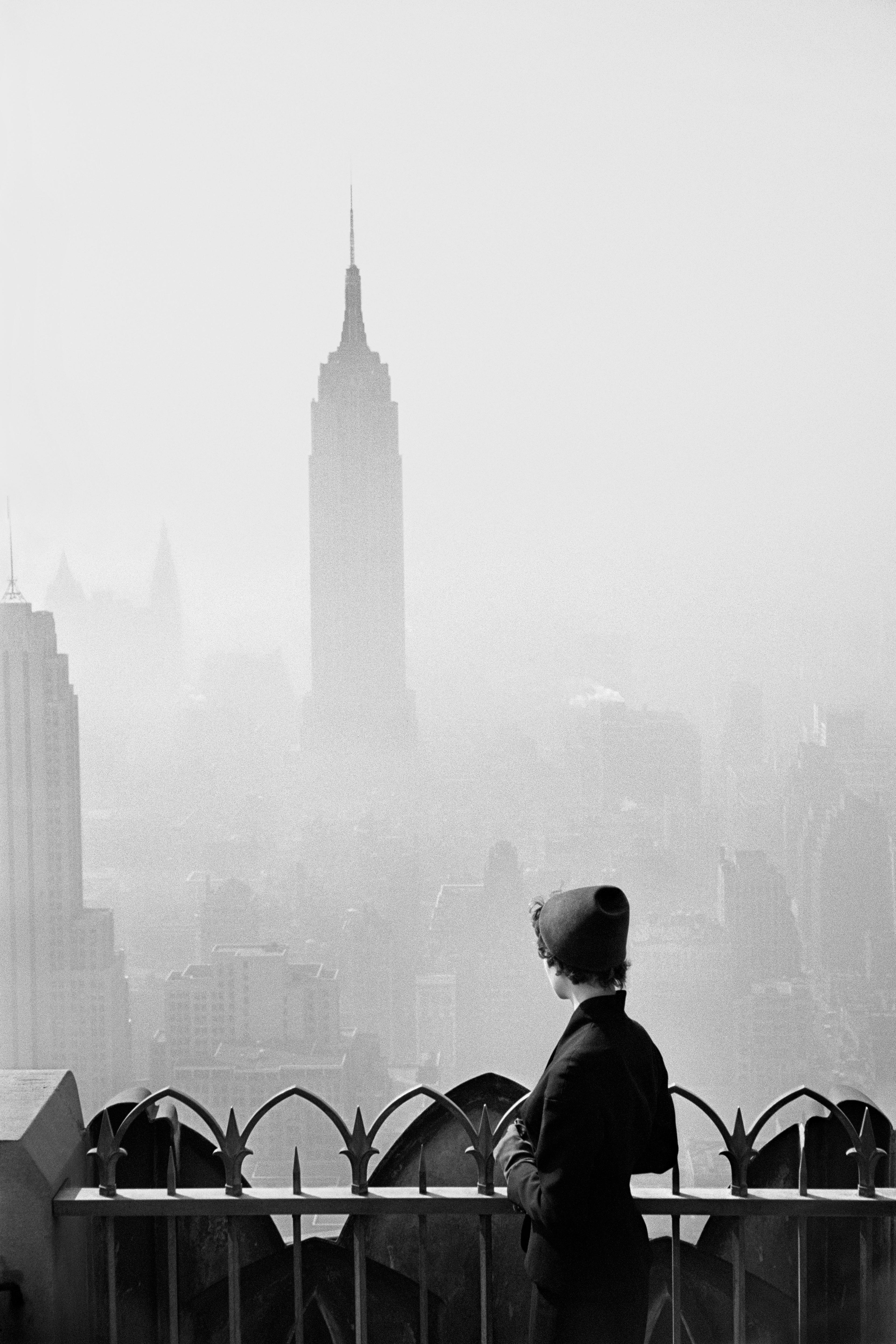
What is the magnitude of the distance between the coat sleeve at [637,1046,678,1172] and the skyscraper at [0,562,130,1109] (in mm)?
25526

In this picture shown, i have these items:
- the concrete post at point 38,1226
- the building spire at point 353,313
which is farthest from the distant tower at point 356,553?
the concrete post at point 38,1226

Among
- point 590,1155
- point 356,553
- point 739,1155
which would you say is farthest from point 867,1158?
point 356,553

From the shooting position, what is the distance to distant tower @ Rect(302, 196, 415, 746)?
36969 mm

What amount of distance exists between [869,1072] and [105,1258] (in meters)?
25.4

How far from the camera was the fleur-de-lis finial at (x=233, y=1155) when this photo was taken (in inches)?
64.1

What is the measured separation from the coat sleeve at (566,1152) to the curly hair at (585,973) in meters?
0.11

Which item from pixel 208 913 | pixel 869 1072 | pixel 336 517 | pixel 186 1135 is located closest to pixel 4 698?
pixel 208 913

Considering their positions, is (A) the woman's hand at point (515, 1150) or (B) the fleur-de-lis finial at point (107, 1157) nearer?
(A) the woman's hand at point (515, 1150)

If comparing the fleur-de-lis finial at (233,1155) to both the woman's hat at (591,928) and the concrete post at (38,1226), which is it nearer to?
the concrete post at (38,1226)

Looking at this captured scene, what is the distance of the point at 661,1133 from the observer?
1.55 m

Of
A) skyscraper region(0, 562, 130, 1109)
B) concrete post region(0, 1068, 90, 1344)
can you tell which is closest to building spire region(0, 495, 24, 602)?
skyscraper region(0, 562, 130, 1109)

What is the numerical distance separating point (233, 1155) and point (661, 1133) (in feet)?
1.89

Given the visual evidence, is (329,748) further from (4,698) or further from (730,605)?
(730,605)

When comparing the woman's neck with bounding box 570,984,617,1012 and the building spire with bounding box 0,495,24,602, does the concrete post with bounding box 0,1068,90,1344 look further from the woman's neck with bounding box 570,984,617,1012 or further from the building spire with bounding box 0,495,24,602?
the building spire with bounding box 0,495,24,602
